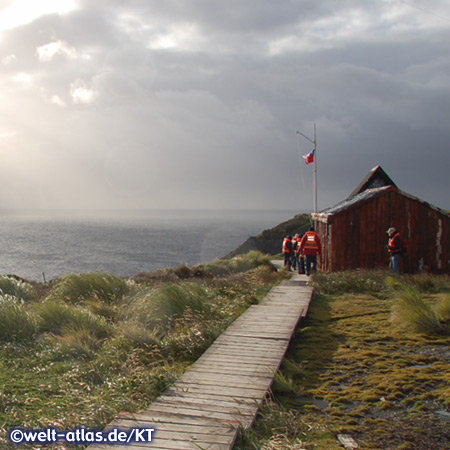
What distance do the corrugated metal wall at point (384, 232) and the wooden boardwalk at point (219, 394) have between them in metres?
9.83

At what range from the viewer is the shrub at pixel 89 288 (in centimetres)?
1286

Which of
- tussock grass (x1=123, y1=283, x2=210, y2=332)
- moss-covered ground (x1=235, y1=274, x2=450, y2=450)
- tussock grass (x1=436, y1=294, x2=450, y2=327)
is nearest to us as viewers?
moss-covered ground (x1=235, y1=274, x2=450, y2=450)

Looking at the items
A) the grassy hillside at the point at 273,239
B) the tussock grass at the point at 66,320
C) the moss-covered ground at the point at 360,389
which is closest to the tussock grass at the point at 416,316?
the moss-covered ground at the point at 360,389

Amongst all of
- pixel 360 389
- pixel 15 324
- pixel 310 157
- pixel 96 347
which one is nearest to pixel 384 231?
pixel 310 157

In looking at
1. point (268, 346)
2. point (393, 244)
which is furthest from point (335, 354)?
point (393, 244)

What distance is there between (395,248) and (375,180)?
41.6ft

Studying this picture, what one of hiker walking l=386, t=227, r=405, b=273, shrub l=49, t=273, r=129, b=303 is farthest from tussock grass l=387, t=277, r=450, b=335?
hiker walking l=386, t=227, r=405, b=273

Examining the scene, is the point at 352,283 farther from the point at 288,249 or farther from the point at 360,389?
the point at 360,389

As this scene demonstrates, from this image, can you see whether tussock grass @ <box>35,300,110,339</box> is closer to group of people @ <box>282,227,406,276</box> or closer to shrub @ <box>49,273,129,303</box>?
shrub @ <box>49,273,129,303</box>

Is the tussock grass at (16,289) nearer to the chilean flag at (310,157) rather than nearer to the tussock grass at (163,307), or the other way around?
the tussock grass at (163,307)

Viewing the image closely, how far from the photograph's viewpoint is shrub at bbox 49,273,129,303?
506 inches

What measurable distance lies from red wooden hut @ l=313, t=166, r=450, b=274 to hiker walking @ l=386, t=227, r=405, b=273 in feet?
4.08

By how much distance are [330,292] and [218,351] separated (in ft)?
24.8

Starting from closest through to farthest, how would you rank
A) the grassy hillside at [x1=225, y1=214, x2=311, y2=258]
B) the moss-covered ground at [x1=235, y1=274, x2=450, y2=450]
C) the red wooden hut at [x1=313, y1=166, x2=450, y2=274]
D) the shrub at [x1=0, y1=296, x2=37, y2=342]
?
the moss-covered ground at [x1=235, y1=274, x2=450, y2=450] → the shrub at [x1=0, y1=296, x2=37, y2=342] → the red wooden hut at [x1=313, y1=166, x2=450, y2=274] → the grassy hillside at [x1=225, y1=214, x2=311, y2=258]
